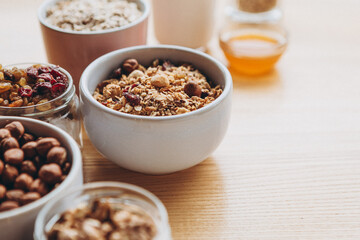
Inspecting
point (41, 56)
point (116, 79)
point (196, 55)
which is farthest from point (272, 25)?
point (41, 56)

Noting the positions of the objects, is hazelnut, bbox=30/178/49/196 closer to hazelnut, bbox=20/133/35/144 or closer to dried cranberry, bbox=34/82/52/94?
hazelnut, bbox=20/133/35/144

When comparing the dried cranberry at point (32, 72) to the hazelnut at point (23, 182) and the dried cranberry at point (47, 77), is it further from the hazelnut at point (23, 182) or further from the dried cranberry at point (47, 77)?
the hazelnut at point (23, 182)

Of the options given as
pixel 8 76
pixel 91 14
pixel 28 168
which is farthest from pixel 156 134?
pixel 91 14

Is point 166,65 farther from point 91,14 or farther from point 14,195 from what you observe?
point 14,195

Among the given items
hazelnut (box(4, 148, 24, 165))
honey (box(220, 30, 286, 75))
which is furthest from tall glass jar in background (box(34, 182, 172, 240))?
honey (box(220, 30, 286, 75))

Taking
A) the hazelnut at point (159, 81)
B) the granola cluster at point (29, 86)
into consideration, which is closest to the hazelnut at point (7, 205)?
the granola cluster at point (29, 86)
